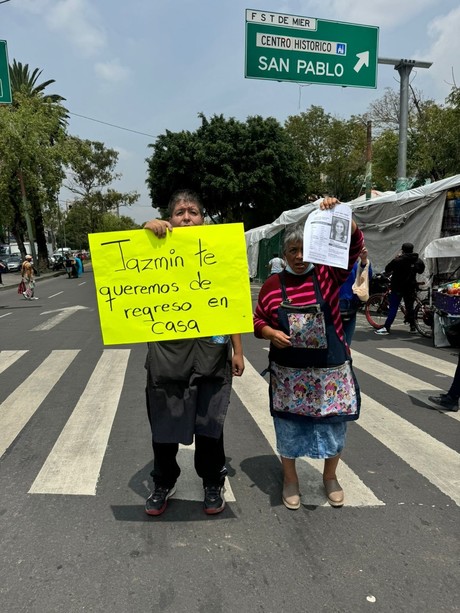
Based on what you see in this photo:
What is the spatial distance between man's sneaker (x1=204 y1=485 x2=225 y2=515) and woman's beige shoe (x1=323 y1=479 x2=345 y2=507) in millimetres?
656

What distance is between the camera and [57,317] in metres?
11.9

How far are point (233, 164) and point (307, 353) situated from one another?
103 feet

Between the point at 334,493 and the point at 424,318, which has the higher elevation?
the point at 334,493

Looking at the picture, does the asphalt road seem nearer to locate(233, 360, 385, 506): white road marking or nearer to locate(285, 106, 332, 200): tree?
locate(233, 360, 385, 506): white road marking

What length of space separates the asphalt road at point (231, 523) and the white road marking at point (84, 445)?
2 centimetres

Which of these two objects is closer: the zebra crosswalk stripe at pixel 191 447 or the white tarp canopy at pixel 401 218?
the zebra crosswalk stripe at pixel 191 447

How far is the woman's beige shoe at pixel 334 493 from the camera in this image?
287 centimetres

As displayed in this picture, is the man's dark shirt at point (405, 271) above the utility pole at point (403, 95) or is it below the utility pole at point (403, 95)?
below

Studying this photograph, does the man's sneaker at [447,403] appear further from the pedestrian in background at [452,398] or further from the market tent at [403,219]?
the market tent at [403,219]

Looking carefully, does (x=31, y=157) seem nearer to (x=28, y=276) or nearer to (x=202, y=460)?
(x=28, y=276)

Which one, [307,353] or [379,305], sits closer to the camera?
[307,353]

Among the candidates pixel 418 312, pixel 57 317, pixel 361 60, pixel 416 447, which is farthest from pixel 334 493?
pixel 57 317

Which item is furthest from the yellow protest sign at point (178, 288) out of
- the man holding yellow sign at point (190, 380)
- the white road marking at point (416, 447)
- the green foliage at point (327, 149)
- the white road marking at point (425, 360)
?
the green foliage at point (327, 149)

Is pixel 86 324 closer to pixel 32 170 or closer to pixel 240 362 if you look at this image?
pixel 240 362
